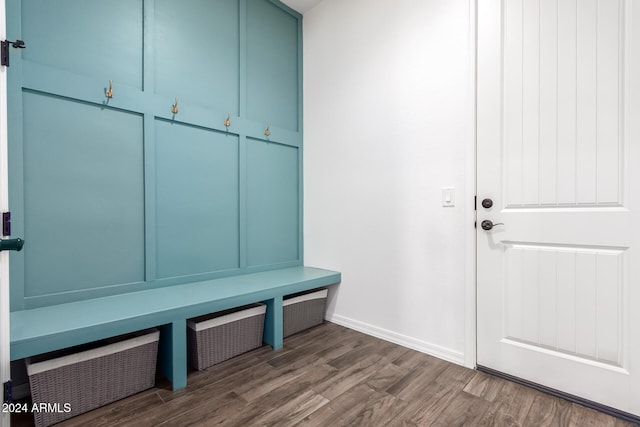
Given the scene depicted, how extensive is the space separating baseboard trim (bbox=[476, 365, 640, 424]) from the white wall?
216 millimetres

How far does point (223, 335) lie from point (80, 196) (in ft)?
3.81

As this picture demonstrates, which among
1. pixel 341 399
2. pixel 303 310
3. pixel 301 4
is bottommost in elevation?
pixel 341 399

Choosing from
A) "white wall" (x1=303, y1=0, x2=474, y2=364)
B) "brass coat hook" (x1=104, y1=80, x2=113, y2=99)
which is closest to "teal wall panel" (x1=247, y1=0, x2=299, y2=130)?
"white wall" (x1=303, y1=0, x2=474, y2=364)

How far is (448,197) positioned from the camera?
6.53 ft

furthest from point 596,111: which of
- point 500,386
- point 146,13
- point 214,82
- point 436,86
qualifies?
point 146,13

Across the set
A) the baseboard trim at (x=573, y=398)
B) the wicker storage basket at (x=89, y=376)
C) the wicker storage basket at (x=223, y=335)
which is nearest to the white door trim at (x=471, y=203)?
the baseboard trim at (x=573, y=398)

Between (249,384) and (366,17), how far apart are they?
2.70 metres

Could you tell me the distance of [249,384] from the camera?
5.61 ft

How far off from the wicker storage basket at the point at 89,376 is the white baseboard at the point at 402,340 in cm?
144

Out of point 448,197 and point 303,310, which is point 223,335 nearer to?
point 303,310

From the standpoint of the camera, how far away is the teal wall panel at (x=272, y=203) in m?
2.61

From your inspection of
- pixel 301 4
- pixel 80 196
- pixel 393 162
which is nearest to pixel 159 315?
pixel 80 196

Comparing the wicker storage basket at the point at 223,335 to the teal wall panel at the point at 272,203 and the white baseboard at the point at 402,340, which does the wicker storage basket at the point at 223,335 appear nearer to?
the teal wall panel at the point at 272,203

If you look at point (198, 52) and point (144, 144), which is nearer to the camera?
point (144, 144)
